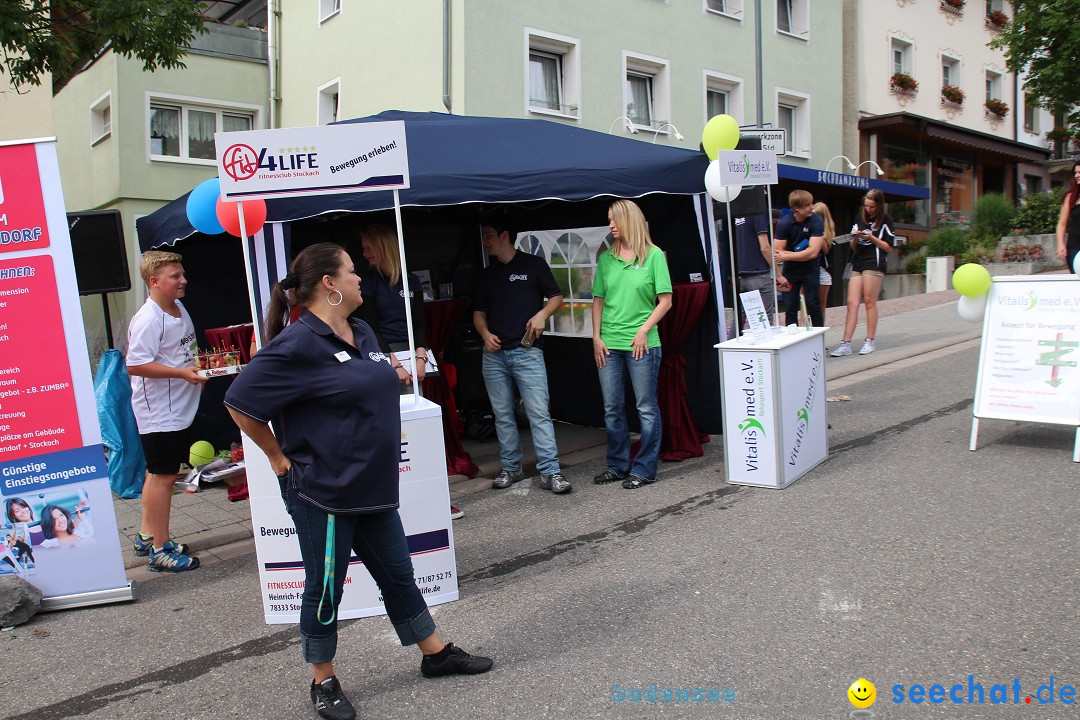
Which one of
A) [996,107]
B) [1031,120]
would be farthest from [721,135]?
[1031,120]

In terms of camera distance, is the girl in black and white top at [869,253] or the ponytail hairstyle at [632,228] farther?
the girl in black and white top at [869,253]

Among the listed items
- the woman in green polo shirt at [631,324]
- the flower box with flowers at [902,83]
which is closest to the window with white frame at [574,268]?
the woman in green polo shirt at [631,324]

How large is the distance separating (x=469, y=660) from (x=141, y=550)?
2.58 meters

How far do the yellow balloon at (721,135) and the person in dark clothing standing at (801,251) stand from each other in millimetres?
2465

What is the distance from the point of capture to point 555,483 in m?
5.98

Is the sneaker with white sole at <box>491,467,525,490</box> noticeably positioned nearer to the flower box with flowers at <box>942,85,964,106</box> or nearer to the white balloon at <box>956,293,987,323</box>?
the white balloon at <box>956,293,987,323</box>

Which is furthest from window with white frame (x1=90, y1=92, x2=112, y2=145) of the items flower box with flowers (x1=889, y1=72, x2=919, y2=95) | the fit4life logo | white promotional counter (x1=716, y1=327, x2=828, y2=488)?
flower box with flowers (x1=889, y1=72, x2=919, y2=95)

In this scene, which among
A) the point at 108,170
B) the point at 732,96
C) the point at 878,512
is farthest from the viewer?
the point at 732,96

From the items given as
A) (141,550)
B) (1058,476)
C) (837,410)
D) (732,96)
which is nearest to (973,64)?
(732,96)

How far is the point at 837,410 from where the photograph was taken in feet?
25.6

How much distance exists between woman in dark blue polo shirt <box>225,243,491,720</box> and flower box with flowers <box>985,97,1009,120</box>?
2802cm

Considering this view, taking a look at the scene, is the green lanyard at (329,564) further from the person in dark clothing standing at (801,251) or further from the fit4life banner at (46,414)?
the person in dark clothing standing at (801,251)

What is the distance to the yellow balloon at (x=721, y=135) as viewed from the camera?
20.5 feet

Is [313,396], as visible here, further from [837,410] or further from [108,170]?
[108,170]
